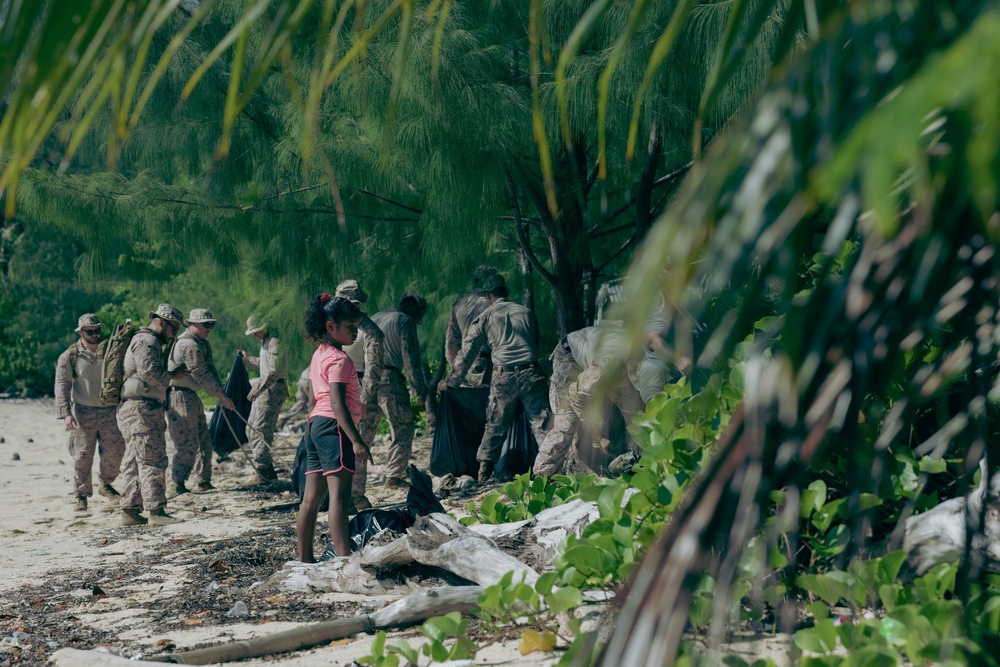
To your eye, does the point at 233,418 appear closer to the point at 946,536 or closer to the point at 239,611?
the point at 239,611

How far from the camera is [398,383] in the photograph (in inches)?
331

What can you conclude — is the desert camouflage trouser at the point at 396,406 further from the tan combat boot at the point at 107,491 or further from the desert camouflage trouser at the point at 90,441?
the tan combat boot at the point at 107,491

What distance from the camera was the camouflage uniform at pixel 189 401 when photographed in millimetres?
8781

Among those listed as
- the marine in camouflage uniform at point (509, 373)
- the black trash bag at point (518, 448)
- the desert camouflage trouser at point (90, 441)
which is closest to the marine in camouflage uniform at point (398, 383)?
the marine in camouflage uniform at point (509, 373)

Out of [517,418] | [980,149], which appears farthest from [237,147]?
[980,149]

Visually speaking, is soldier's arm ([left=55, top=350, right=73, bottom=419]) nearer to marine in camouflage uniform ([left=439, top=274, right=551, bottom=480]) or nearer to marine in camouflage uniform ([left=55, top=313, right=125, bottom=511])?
marine in camouflage uniform ([left=55, top=313, right=125, bottom=511])

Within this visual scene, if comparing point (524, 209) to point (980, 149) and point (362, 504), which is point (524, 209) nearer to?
point (362, 504)

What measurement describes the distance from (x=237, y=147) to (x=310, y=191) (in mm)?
711

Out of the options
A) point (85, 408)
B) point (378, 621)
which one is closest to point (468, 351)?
point (85, 408)

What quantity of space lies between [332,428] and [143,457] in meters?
3.10

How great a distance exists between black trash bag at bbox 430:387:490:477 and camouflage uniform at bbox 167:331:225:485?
2.00 m

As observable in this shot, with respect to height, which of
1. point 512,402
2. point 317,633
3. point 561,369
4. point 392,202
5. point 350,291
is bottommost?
point 317,633

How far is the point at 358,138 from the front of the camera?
7.78m

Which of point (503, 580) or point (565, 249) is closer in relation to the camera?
point (503, 580)
